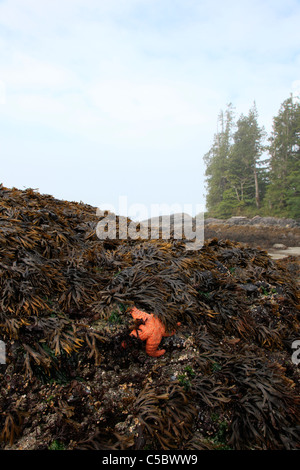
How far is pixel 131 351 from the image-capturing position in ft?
8.63

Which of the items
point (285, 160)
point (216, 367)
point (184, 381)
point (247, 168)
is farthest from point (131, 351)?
point (247, 168)

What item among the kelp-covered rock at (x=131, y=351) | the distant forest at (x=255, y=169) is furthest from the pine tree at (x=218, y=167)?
the kelp-covered rock at (x=131, y=351)

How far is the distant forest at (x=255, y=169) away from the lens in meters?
33.4

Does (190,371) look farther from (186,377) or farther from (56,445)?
(56,445)

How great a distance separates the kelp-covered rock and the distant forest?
3147cm

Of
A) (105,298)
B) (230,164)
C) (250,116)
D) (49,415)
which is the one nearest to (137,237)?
(105,298)

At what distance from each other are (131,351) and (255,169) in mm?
40738

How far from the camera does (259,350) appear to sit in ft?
9.68

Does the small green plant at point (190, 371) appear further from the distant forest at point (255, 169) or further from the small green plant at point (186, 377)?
the distant forest at point (255, 169)

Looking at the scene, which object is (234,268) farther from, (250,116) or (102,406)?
(250,116)

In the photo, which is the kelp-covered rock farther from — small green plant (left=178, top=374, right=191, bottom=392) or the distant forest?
the distant forest

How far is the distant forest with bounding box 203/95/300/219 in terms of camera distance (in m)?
33.4

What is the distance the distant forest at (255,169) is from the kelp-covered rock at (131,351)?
31.5m

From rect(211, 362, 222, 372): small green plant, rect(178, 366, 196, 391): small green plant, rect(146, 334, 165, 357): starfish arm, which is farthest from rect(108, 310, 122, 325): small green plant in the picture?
rect(211, 362, 222, 372): small green plant
